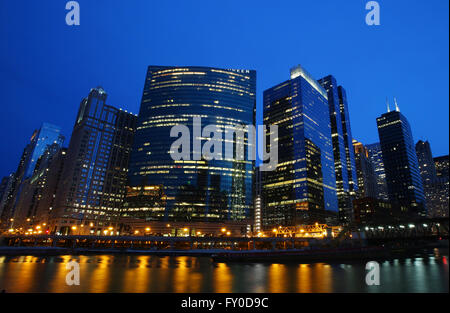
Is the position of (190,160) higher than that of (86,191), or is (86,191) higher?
(190,160)

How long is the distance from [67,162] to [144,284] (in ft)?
653

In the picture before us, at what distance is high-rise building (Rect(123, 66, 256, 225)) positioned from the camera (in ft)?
528

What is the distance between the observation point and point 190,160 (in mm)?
165375

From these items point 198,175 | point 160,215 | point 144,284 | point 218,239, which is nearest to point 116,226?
point 160,215

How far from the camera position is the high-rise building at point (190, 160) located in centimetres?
16100

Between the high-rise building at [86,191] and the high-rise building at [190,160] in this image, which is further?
the high-rise building at [86,191]

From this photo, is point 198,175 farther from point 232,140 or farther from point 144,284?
point 144,284

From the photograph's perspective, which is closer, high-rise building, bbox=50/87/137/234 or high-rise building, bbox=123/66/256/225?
high-rise building, bbox=123/66/256/225

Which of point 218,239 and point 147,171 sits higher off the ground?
point 147,171

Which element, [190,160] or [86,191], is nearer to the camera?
[190,160]

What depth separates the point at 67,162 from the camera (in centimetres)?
19412

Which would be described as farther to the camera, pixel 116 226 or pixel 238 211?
pixel 116 226
